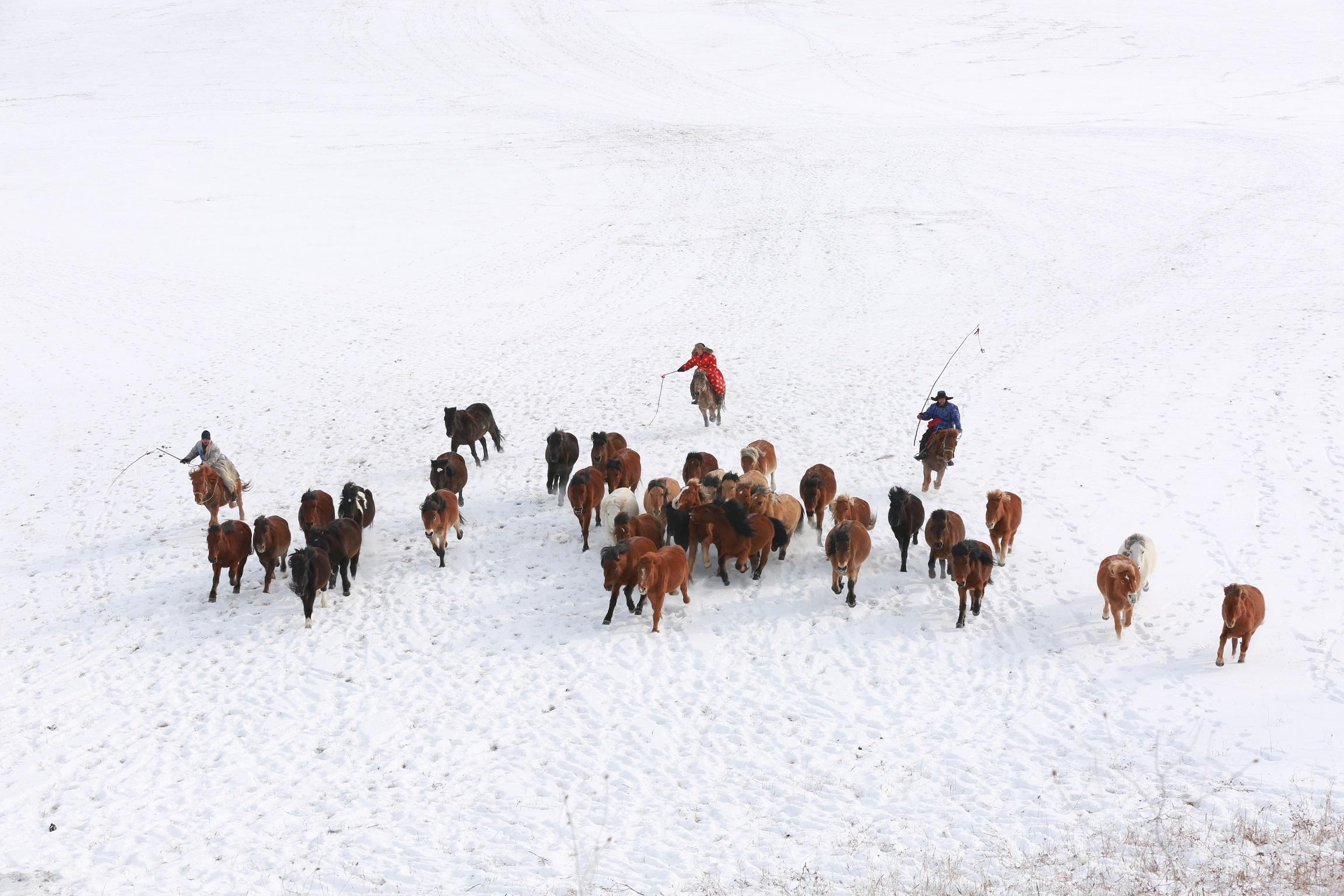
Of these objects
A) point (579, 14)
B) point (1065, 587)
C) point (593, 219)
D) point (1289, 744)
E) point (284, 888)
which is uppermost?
point (579, 14)

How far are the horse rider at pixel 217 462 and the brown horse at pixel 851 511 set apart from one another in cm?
1022

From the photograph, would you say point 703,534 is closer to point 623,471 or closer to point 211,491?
point 623,471

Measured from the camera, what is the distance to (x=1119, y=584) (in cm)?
1175

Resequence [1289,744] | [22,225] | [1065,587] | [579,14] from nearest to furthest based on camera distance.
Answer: [1289,744], [1065,587], [22,225], [579,14]

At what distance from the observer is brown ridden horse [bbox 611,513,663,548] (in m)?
13.7

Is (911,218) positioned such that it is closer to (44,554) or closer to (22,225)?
(44,554)

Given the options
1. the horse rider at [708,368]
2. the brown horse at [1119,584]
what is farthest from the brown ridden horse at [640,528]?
the horse rider at [708,368]

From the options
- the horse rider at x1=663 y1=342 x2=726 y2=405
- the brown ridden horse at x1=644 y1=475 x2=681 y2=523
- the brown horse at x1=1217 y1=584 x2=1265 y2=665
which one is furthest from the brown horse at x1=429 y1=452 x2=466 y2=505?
Answer: the brown horse at x1=1217 y1=584 x2=1265 y2=665

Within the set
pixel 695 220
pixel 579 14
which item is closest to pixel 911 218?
pixel 695 220

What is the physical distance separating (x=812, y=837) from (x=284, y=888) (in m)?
4.83

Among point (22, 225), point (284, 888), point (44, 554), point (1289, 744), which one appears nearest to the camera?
point (284, 888)

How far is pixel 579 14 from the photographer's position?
68.6 meters

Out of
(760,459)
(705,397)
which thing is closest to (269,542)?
(760,459)

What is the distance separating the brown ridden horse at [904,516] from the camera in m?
13.8
